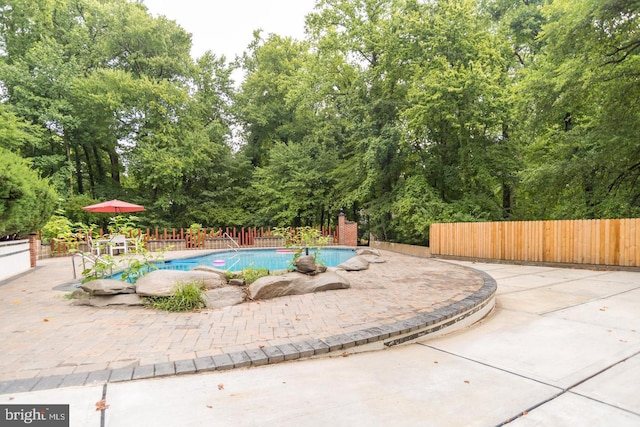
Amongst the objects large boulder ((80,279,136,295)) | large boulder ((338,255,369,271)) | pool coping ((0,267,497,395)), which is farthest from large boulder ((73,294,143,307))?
large boulder ((338,255,369,271))

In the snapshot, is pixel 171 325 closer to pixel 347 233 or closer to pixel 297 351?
pixel 297 351

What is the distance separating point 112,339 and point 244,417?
1.99 m

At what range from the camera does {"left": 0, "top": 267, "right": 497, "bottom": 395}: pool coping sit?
2.29 meters

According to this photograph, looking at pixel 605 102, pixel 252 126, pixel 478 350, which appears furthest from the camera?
pixel 252 126

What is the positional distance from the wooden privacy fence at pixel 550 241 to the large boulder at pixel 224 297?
758 centimetres

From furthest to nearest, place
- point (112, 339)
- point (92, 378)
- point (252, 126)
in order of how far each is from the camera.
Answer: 1. point (252, 126)
2. point (112, 339)
3. point (92, 378)

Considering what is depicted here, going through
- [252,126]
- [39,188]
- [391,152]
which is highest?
[252,126]

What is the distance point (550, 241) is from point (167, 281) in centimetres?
862

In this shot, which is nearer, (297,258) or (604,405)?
(604,405)

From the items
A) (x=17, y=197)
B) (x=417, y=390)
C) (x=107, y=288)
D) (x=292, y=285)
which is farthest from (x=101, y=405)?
(x=17, y=197)

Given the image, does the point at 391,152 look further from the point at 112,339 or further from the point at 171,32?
the point at 171,32

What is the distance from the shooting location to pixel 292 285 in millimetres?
5090

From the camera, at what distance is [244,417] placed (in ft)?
6.15

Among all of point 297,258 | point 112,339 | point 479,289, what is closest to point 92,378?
point 112,339
